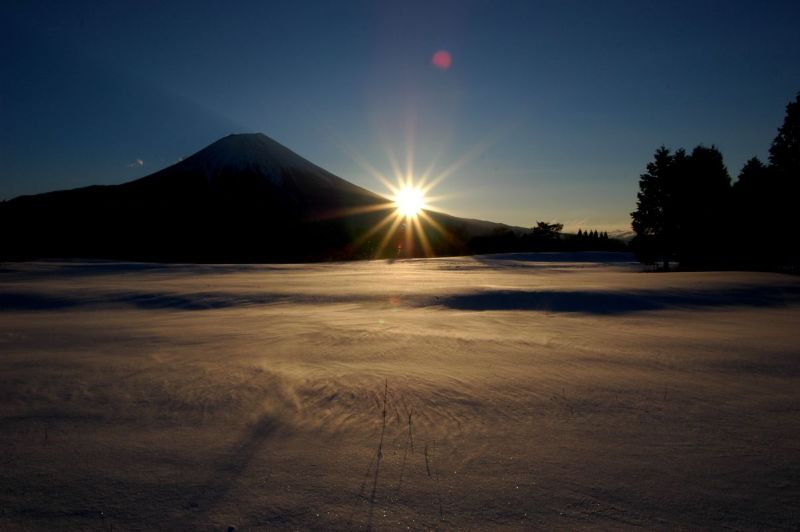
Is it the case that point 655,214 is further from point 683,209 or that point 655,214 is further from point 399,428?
point 399,428

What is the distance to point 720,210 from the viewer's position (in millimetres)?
25938

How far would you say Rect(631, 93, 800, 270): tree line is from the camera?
57.5ft

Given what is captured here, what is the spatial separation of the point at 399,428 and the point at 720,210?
30.5 meters

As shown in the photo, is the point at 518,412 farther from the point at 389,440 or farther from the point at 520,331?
the point at 520,331

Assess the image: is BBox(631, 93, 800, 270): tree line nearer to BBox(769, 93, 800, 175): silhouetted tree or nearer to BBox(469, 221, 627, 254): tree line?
BBox(769, 93, 800, 175): silhouetted tree

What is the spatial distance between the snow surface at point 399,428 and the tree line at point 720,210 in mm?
15202

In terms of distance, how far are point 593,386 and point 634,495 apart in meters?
1.92

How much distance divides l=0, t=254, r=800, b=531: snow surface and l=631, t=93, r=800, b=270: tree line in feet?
49.9

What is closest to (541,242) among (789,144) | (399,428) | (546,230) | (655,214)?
(546,230)

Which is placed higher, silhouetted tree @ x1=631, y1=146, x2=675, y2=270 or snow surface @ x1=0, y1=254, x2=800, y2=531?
silhouetted tree @ x1=631, y1=146, x2=675, y2=270

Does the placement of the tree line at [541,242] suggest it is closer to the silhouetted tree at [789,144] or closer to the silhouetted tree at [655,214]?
the silhouetted tree at [655,214]

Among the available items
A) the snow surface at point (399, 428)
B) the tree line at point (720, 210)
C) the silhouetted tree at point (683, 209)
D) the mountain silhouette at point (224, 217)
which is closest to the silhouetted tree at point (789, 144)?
the tree line at point (720, 210)

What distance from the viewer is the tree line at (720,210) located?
17516 millimetres

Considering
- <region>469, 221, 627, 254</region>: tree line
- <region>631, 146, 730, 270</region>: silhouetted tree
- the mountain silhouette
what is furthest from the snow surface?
<region>469, 221, 627, 254</region>: tree line
